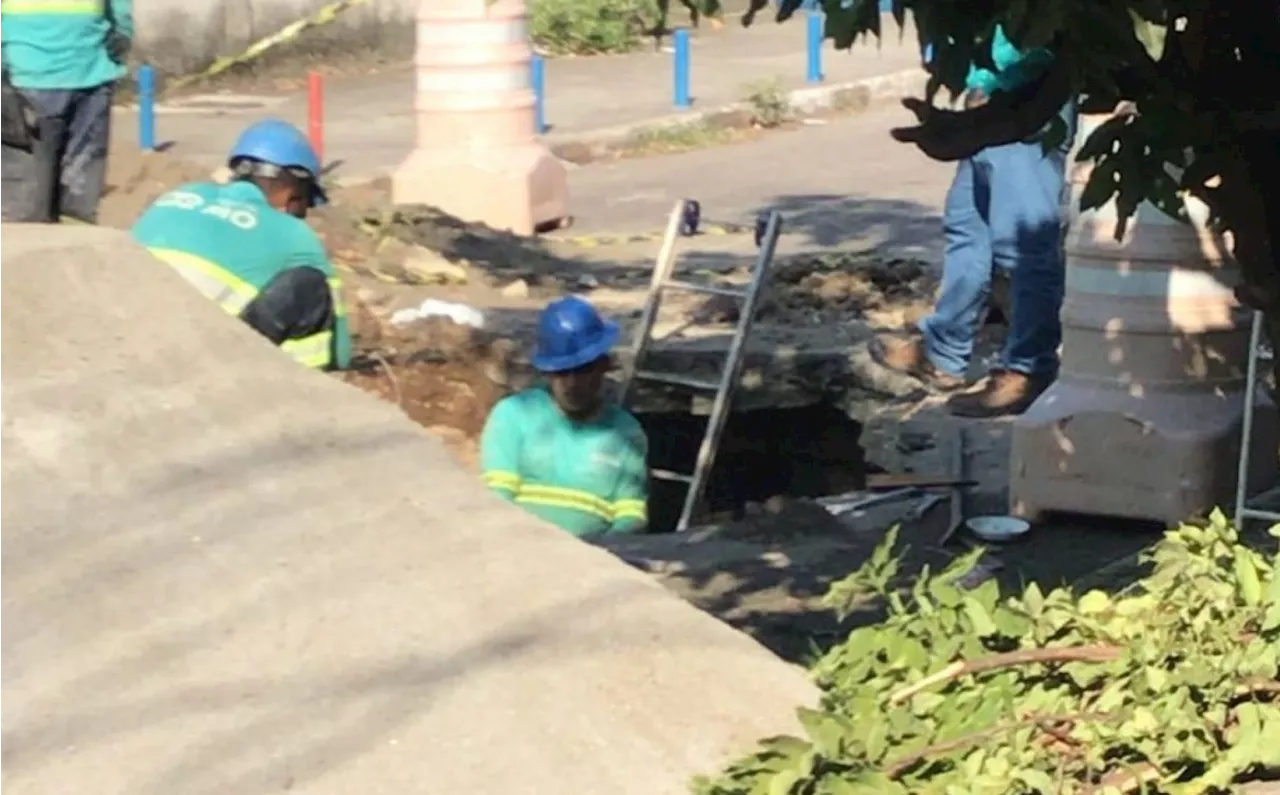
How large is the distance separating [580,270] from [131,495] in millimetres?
8099

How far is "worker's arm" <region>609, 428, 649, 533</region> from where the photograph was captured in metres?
6.87

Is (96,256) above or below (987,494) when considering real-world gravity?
above

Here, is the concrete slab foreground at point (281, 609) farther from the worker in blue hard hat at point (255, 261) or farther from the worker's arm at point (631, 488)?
the worker's arm at point (631, 488)

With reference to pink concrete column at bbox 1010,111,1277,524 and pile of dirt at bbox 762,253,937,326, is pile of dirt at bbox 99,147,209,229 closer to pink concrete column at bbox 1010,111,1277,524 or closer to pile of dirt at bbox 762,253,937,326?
pile of dirt at bbox 762,253,937,326

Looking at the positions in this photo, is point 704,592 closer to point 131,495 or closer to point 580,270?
point 131,495

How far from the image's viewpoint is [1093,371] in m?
6.80

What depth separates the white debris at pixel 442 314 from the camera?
1012 cm

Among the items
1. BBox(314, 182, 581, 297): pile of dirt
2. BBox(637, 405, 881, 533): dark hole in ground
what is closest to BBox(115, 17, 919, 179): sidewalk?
BBox(314, 182, 581, 297): pile of dirt

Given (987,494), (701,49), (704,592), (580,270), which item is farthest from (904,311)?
(701,49)

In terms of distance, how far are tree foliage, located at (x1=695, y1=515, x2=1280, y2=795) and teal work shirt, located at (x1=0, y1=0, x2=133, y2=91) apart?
21.6 feet

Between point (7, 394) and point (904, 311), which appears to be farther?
point (904, 311)

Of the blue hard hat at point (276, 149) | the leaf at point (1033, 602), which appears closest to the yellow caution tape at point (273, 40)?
the blue hard hat at point (276, 149)

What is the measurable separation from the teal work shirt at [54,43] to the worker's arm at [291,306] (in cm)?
369

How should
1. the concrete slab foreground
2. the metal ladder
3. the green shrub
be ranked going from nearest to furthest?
Result: the concrete slab foreground < the metal ladder < the green shrub
